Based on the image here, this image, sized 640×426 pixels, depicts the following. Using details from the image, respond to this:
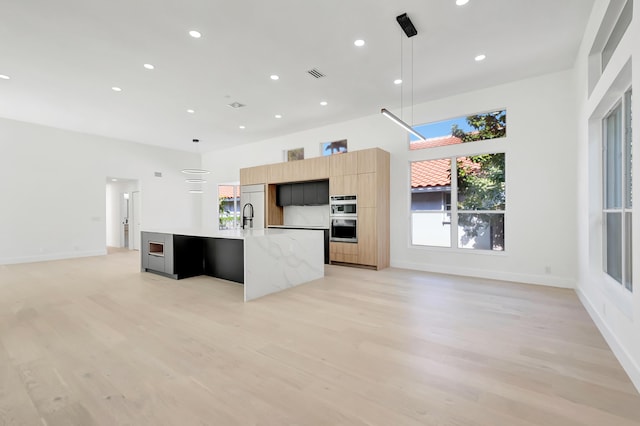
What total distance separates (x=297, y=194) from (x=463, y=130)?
4.06 meters

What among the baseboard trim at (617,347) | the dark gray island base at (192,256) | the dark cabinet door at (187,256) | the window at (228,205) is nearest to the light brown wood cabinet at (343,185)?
the dark gray island base at (192,256)

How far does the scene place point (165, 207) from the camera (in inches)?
377

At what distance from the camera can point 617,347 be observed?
2324 mm

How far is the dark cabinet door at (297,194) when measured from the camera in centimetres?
738

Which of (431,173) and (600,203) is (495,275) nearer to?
(600,203)

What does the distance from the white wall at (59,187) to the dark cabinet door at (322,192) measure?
581 cm

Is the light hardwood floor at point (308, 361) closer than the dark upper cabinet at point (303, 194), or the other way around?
the light hardwood floor at point (308, 361)

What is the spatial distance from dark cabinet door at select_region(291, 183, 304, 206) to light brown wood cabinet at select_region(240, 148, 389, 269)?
0.62m

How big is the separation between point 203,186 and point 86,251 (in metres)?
3.95

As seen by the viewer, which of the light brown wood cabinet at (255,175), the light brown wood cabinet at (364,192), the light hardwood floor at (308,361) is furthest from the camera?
the light brown wood cabinet at (255,175)

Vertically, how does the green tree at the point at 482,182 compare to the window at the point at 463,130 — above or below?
below

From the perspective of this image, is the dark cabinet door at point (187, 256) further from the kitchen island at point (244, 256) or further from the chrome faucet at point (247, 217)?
the chrome faucet at point (247, 217)

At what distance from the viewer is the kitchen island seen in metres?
3.92

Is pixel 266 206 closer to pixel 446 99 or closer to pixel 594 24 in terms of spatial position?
pixel 446 99
